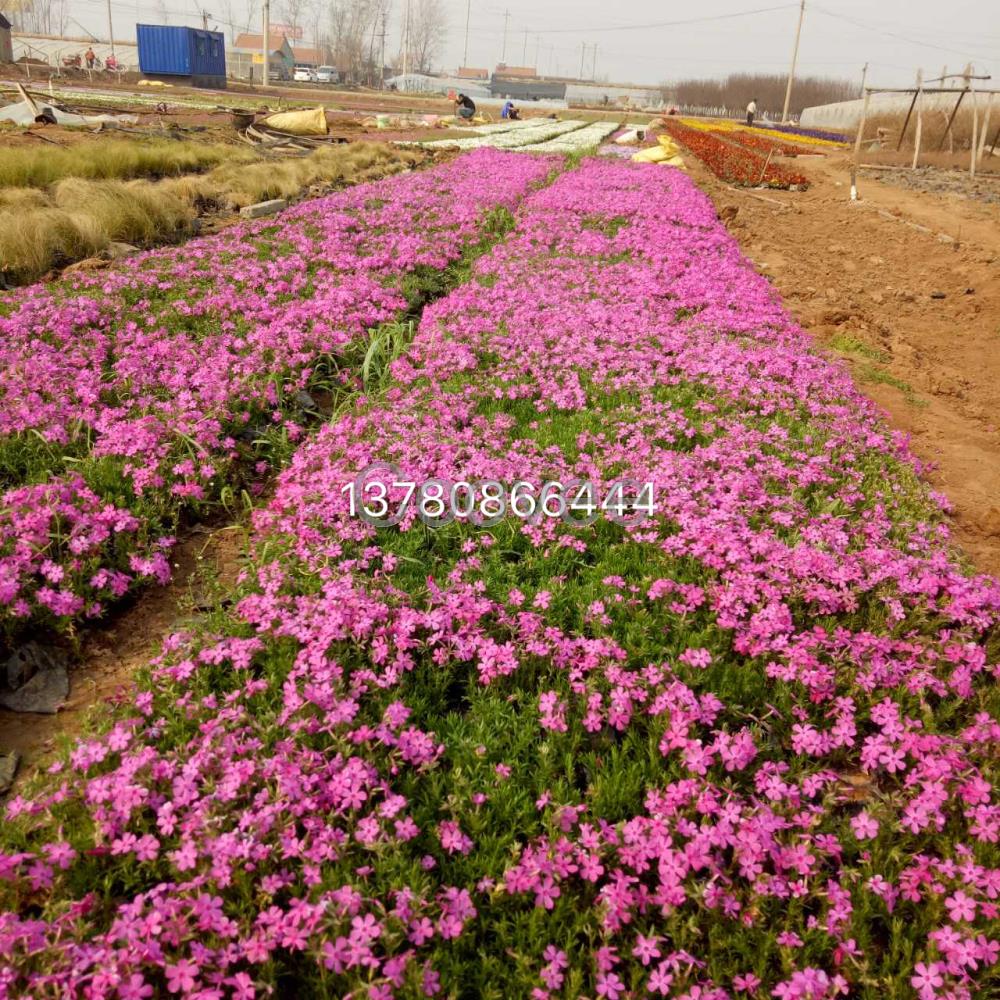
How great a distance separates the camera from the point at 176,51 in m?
74.2

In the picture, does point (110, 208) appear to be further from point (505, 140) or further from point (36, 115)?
point (505, 140)

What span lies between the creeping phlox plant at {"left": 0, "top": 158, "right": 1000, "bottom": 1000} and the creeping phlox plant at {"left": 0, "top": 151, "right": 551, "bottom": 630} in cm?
92

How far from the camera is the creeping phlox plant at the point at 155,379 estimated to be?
4.98 m

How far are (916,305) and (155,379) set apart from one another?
13095mm

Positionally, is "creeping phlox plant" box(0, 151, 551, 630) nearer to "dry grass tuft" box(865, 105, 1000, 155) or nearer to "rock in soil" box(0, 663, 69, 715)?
"rock in soil" box(0, 663, 69, 715)

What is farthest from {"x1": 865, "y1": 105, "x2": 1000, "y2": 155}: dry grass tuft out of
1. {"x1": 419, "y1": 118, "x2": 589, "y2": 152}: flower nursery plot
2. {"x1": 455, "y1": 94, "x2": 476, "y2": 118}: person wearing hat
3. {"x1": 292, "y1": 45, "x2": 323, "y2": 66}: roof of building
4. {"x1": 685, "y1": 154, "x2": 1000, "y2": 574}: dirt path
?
{"x1": 292, "y1": 45, "x2": 323, "y2": 66}: roof of building

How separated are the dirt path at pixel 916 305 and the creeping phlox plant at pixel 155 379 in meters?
6.32

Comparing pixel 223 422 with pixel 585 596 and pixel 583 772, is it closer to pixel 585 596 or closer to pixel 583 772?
pixel 585 596

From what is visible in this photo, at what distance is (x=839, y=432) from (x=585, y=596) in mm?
3856

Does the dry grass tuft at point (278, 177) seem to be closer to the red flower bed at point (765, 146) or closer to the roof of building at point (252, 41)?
the red flower bed at point (765, 146)

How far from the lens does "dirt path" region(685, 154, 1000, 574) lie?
7.46m

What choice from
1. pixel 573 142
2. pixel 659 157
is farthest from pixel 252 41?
pixel 659 157

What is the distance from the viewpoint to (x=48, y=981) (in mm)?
2525

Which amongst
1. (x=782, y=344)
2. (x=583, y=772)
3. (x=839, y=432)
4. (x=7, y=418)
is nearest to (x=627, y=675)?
(x=583, y=772)
